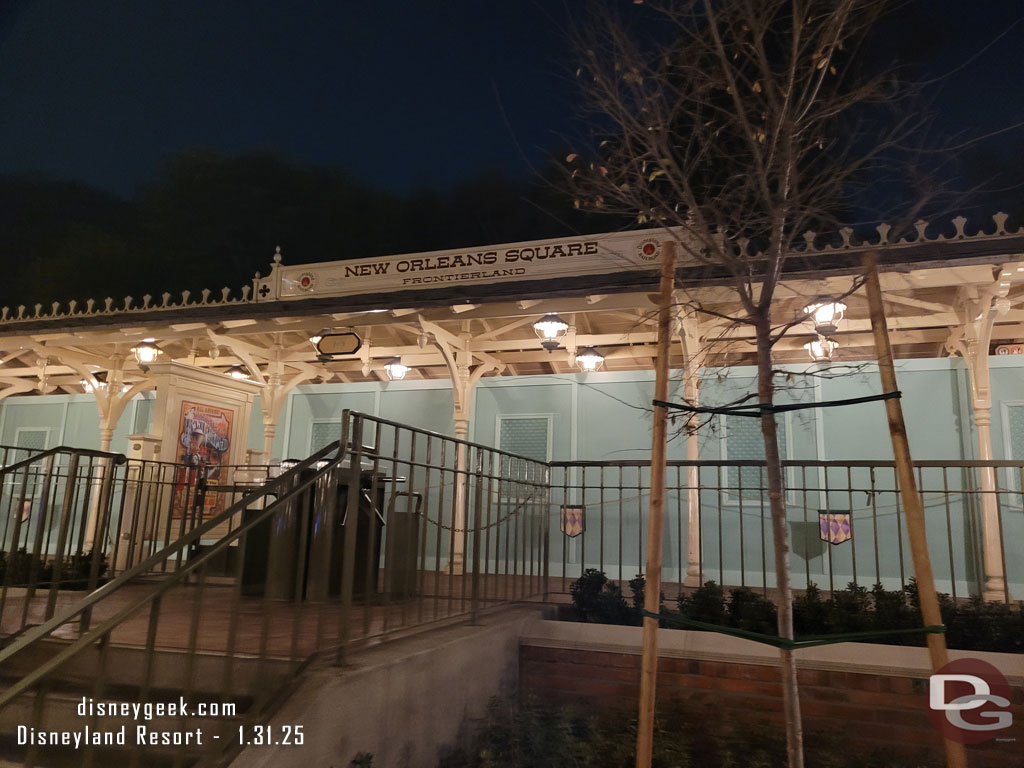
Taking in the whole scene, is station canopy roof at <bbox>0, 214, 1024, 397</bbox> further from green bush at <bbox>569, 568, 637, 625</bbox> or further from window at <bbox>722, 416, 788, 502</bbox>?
green bush at <bbox>569, 568, 637, 625</bbox>

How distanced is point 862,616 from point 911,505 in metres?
2.87

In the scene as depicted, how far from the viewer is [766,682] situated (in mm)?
4832

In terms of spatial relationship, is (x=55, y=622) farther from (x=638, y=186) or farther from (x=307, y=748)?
(x=638, y=186)

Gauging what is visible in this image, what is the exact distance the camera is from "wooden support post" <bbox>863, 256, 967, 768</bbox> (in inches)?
108

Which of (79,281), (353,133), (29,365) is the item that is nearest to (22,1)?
(29,365)

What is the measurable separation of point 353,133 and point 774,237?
64.6 meters

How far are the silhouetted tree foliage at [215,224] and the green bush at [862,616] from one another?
34943mm

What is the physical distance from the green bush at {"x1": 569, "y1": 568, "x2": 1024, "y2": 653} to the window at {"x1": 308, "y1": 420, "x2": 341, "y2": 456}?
28.8 feet

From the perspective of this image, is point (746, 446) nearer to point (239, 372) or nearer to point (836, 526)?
point (836, 526)

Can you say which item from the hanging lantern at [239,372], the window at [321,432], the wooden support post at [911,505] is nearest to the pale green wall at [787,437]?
the window at [321,432]

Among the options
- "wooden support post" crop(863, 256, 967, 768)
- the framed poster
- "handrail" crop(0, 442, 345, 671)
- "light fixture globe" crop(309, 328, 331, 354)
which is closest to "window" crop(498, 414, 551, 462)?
"light fixture globe" crop(309, 328, 331, 354)

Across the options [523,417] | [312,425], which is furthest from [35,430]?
[523,417]

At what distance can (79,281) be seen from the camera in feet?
142

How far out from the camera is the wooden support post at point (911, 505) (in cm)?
274
